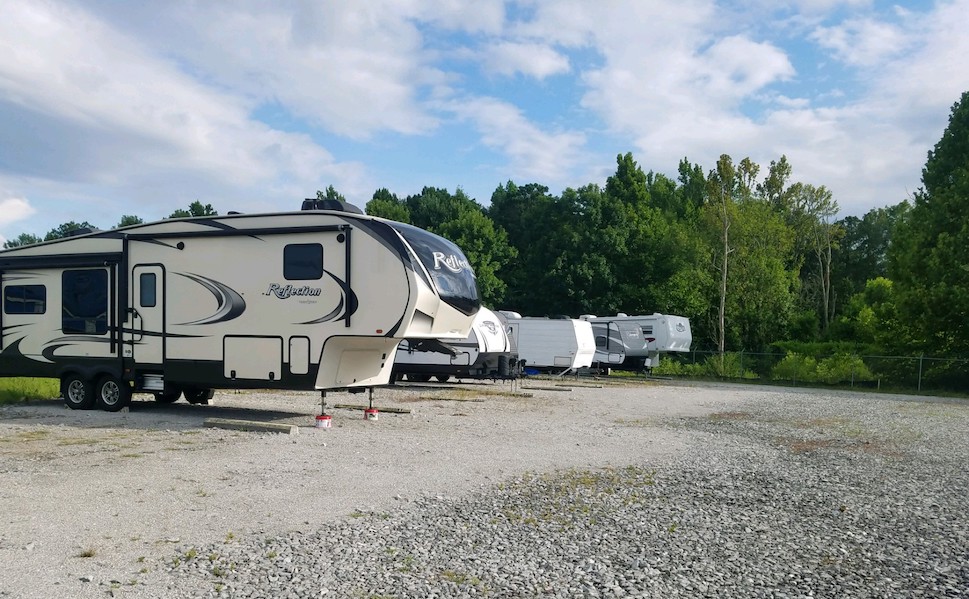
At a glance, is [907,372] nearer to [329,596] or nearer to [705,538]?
[705,538]

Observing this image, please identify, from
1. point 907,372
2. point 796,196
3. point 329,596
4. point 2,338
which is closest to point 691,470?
point 329,596

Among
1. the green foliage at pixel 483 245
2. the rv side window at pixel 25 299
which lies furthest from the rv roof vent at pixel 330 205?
the green foliage at pixel 483 245

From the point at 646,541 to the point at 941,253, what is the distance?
2531cm

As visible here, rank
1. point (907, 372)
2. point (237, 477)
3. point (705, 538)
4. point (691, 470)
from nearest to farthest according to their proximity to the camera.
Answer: point (705, 538), point (237, 477), point (691, 470), point (907, 372)

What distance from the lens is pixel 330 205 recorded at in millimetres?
12750

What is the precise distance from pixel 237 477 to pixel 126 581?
10.6ft

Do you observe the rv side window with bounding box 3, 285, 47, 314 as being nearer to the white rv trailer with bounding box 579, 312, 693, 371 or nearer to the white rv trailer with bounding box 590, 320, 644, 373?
the white rv trailer with bounding box 590, 320, 644, 373

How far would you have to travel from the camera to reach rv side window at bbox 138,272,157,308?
43.0 feet

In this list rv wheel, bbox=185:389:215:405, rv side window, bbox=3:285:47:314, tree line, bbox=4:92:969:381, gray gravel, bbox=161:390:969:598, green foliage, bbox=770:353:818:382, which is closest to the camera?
gray gravel, bbox=161:390:969:598

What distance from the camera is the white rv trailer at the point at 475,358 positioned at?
67.5 ft

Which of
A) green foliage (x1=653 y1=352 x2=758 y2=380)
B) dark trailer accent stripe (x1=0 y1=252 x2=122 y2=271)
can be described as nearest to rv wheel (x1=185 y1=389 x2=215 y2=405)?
dark trailer accent stripe (x1=0 y1=252 x2=122 y2=271)

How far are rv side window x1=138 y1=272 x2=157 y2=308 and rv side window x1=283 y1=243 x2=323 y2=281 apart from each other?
263 centimetres

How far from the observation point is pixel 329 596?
4.62 metres

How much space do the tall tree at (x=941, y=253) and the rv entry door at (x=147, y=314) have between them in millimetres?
24235
